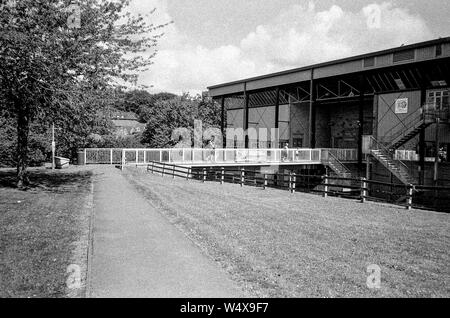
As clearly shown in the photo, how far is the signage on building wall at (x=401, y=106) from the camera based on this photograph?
31.0 meters

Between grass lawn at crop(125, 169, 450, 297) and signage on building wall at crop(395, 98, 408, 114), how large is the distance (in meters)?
19.8

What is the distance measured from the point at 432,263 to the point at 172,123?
4110 cm

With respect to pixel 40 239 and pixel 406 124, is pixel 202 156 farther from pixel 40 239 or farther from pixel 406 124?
pixel 40 239

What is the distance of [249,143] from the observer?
45.0m

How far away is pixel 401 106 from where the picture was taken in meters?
31.4

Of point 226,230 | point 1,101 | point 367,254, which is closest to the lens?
point 367,254

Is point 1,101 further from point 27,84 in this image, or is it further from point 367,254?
point 367,254

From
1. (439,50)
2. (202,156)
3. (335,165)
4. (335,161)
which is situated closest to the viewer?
(439,50)

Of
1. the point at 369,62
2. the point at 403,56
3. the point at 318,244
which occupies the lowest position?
the point at 318,244

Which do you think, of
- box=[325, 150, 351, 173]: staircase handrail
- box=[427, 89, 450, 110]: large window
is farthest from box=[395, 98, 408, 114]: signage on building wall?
box=[325, 150, 351, 173]: staircase handrail

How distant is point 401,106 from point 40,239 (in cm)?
3124

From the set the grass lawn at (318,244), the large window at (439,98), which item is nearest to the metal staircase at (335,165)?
the large window at (439,98)

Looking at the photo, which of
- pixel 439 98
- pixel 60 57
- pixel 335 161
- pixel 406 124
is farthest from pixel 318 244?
pixel 335 161

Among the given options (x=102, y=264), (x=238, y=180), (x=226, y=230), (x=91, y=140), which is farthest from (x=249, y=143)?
(x=102, y=264)
